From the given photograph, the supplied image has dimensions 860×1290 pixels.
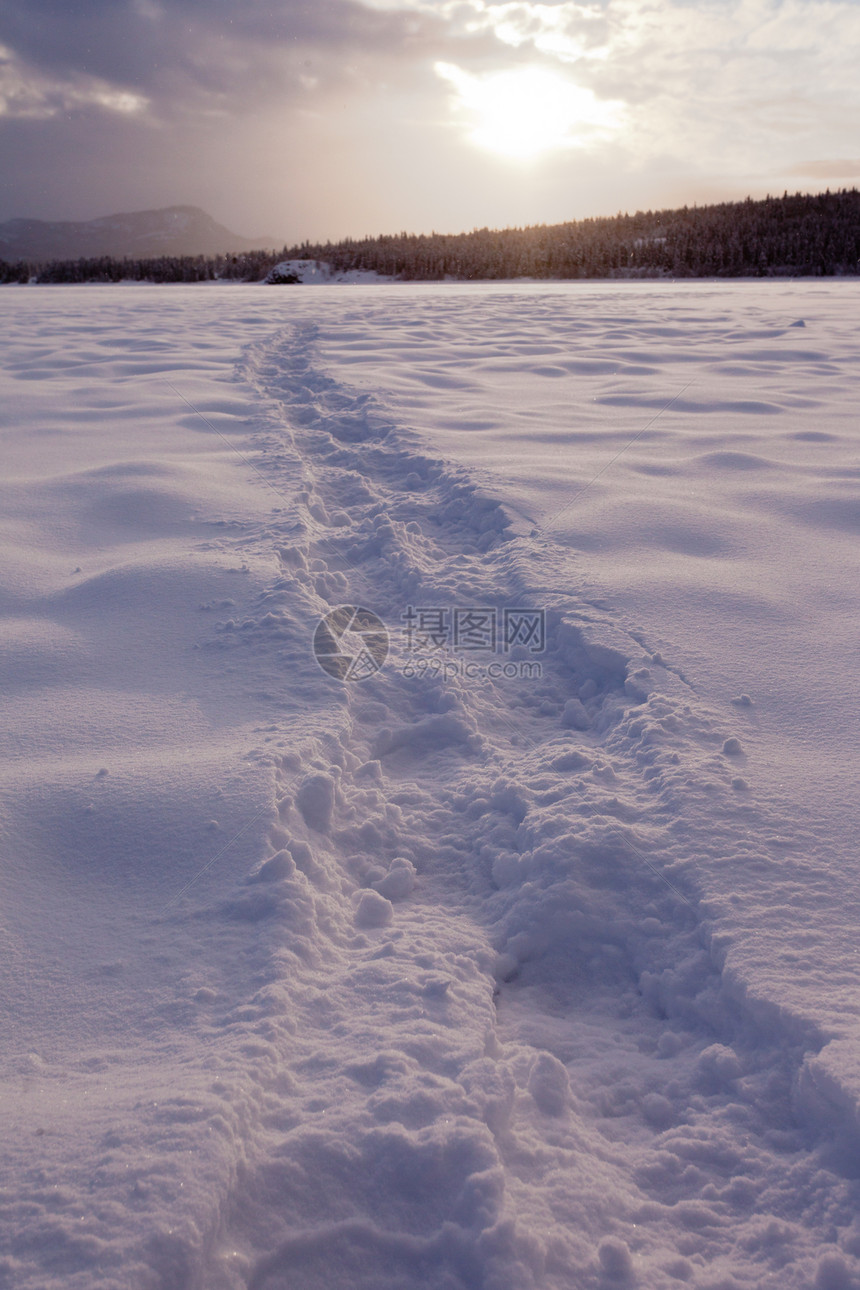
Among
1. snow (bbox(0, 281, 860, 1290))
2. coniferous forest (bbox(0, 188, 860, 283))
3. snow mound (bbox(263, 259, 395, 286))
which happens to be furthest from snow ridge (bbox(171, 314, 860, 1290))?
snow mound (bbox(263, 259, 395, 286))

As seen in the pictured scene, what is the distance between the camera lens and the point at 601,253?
20.6 meters

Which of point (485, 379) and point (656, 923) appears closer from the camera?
point (656, 923)

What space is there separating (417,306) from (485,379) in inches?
235

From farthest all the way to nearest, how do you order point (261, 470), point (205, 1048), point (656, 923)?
point (261, 470) < point (656, 923) < point (205, 1048)

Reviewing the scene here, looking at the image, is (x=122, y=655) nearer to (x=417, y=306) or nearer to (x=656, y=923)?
(x=656, y=923)

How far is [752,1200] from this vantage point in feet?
3.50

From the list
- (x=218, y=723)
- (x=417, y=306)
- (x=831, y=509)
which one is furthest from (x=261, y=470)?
(x=417, y=306)
